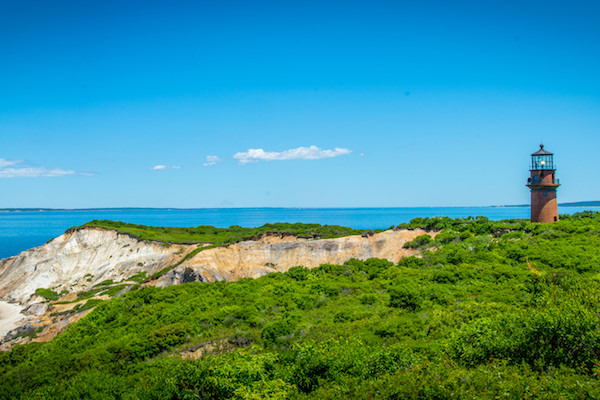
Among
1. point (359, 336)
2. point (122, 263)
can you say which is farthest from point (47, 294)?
point (359, 336)

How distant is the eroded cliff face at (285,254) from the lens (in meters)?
42.2

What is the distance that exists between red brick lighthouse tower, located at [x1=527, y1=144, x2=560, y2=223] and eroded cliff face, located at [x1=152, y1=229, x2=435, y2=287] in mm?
9844

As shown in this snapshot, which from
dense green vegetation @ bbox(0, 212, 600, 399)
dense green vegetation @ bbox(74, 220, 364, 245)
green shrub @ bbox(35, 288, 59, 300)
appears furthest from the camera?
dense green vegetation @ bbox(74, 220, 364, 245)

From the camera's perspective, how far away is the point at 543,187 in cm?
3884

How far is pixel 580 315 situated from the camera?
1302 centimetres

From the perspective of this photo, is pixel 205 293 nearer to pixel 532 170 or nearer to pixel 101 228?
pixel 532 170

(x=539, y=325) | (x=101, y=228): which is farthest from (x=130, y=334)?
(x=101, y=228)

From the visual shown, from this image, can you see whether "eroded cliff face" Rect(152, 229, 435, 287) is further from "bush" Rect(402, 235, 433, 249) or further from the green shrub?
the green shrub

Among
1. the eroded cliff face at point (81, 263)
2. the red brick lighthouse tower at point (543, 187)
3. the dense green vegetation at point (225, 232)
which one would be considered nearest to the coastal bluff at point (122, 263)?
the eroded cliff face at point (81, 263)

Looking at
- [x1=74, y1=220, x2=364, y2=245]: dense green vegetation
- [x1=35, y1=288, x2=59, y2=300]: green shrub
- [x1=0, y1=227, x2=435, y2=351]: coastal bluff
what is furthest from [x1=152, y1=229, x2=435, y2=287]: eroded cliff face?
[x1=35, y1=288, x2=59, y2=300]: green shrub

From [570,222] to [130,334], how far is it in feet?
114

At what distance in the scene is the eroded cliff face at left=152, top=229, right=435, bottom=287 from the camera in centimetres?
4216

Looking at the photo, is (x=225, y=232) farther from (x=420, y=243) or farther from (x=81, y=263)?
(x=420, y=243)

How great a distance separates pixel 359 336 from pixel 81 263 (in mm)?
56273
